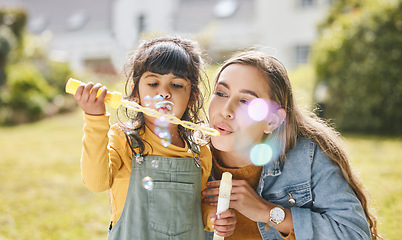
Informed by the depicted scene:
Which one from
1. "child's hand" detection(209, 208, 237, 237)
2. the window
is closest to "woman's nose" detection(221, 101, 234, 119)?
"child's hand" detection(209, 208, 237, 237)

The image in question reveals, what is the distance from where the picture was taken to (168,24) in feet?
59.6

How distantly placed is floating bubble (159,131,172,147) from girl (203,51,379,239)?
223 mm

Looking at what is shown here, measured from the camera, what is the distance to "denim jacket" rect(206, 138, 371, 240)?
171 centimetres

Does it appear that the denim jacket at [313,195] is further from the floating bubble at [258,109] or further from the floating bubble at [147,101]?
the floating bubble at [147,101]

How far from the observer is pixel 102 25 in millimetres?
19031

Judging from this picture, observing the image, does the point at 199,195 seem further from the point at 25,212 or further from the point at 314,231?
the point at 25,212

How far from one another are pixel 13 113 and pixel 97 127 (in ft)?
30.6

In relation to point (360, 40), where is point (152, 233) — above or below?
below

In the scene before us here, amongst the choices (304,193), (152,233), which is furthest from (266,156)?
(152,233)

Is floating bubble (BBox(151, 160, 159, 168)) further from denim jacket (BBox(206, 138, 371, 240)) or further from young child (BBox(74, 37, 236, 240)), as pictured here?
denim jacket (BBox(206, 138, 371, 240))

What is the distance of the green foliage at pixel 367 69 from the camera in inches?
271

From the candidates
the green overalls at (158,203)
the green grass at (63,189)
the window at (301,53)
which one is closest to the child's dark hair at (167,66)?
the green overalls at (158,203)

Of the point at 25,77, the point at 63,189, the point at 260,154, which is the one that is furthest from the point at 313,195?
the point at 25,77

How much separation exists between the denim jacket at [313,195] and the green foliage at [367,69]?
18.8 feet
